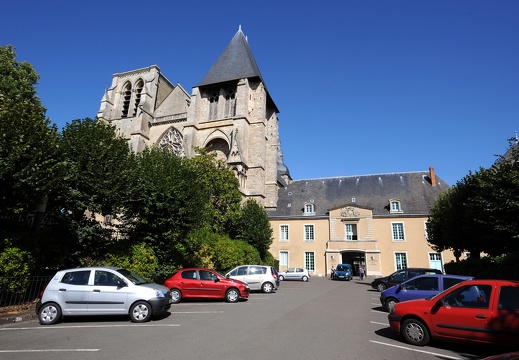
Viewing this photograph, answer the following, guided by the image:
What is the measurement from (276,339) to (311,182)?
1246 inches

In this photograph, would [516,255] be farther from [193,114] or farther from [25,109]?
[193,114]

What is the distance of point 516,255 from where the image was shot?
10.4 metres

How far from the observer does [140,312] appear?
7320mm

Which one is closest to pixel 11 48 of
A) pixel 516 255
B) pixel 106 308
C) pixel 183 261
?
pixel 183 261

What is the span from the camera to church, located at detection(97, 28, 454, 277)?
95.0ft

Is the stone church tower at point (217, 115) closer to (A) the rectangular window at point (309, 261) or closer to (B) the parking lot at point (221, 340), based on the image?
(A) the rectangular window at point (309, 261)

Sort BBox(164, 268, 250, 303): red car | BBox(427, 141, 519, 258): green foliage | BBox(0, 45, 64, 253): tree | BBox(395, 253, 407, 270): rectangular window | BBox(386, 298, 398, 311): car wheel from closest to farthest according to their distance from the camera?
BBox(0, 45, 64, 253): tree → BBox(386, 298, 398, 311): car wheel → BBox(164, 268, 250, 303): red car → BBox(427, 141, 519, 258): green foliage → BBox(395, 253, 407, 270): rectangular window

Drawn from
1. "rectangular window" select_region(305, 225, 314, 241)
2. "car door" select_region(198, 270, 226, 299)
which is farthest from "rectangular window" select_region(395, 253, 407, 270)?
"car door" select_region(198, 270, 226, 299)

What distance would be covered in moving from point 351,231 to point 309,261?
17.3 ft

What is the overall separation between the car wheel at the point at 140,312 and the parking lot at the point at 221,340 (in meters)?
0.20

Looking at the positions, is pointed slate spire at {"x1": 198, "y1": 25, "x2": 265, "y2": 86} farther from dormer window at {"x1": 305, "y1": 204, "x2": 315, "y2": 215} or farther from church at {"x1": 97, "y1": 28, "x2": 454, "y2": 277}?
dormer window at {"x1": 305, "y1": 204, "x2": 315, "y2": 215}

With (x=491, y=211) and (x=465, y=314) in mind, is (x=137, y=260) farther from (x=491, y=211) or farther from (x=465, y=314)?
(x=491, y=211)

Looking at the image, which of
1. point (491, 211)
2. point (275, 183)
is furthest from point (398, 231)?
point (491, 211)

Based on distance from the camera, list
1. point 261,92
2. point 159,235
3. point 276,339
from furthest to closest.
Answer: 1. point 261,92
2. point 159,235
3. point 276,339
